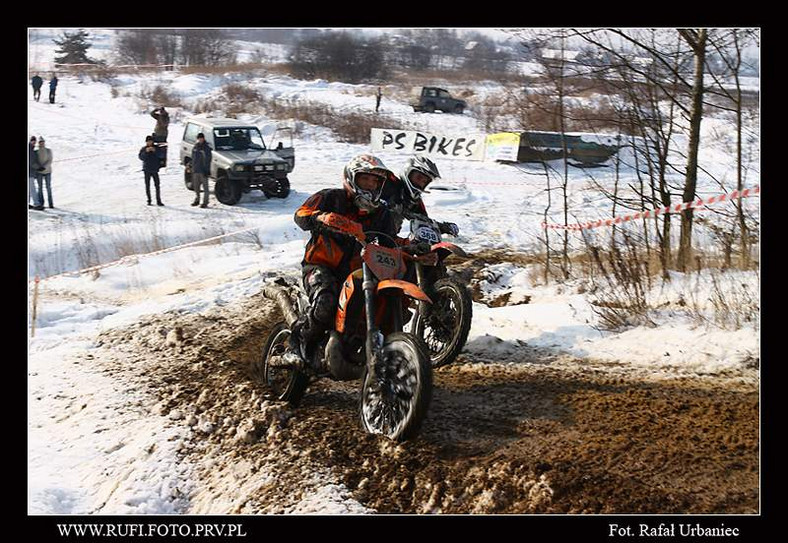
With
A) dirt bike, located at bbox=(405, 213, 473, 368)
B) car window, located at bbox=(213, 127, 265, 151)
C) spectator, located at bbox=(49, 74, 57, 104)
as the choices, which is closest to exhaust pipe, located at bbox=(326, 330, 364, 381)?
dirt bike, located at bbox=(405, 213, 473, 368)

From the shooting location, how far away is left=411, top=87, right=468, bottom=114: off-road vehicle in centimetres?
3906

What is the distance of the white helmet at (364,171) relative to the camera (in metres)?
6.19

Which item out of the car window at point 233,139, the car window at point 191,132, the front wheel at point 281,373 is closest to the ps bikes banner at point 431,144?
the car window at point 233,139

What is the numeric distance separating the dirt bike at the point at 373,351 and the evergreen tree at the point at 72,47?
38.8 metres

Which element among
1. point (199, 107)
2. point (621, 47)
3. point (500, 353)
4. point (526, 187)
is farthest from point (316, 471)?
point (199, 107)

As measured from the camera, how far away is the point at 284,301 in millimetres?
7043

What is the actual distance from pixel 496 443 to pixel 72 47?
40.8 metres

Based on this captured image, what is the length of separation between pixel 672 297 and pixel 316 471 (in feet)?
15.1

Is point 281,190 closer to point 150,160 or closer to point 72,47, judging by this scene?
point 150,160

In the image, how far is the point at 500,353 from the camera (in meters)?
7.73

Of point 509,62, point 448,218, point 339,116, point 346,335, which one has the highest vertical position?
point 509,62

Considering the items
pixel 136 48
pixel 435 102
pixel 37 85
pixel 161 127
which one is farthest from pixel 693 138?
pixel 136 48

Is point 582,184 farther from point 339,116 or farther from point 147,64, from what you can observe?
point 147,64

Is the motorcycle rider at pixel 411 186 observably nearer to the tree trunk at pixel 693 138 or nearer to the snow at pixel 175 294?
the snow at pixel 175 294
